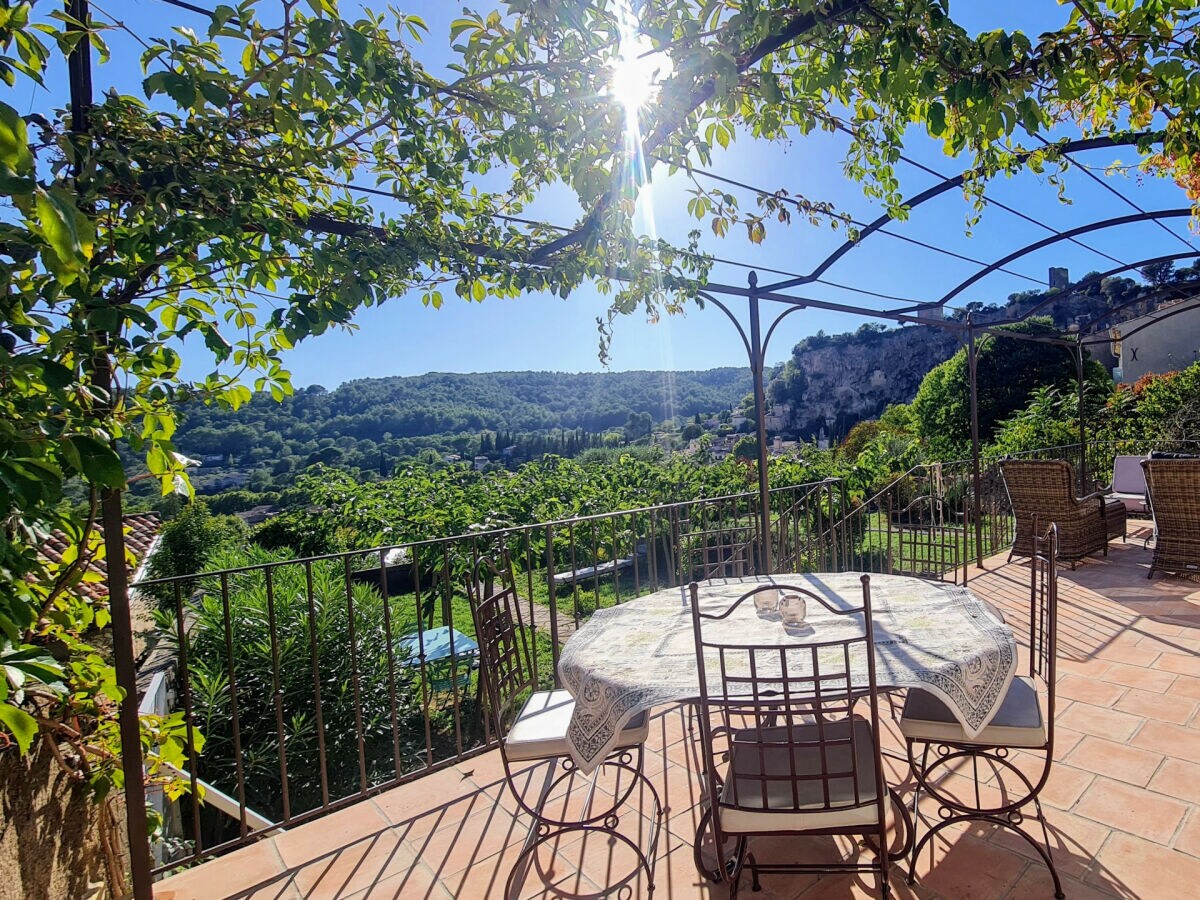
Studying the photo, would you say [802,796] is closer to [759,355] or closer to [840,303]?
[759,355]

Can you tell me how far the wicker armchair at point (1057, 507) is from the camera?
188 inches

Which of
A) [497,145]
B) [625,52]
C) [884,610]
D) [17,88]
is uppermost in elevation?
[625,52]

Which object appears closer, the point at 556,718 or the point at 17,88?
the point at 17,88

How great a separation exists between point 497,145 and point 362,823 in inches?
96.9

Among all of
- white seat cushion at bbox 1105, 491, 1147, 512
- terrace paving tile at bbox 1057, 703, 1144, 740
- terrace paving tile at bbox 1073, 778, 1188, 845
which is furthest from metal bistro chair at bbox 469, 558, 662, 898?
white seat cushion at bbox 1105, 491, 1147, 512

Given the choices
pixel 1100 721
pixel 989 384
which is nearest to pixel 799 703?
pixel 1100 721

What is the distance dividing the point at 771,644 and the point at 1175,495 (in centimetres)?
454

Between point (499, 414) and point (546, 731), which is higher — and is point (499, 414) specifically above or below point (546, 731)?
above

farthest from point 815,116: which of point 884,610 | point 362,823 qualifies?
point 362,823

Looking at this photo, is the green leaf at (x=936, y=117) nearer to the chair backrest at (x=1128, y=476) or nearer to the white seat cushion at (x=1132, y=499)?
the white seat cushion at (x=1132, y=499)

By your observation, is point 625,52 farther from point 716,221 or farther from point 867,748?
point 867,748

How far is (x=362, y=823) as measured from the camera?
2.25 meters

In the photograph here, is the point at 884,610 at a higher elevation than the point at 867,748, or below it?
higher

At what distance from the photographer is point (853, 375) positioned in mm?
36125
